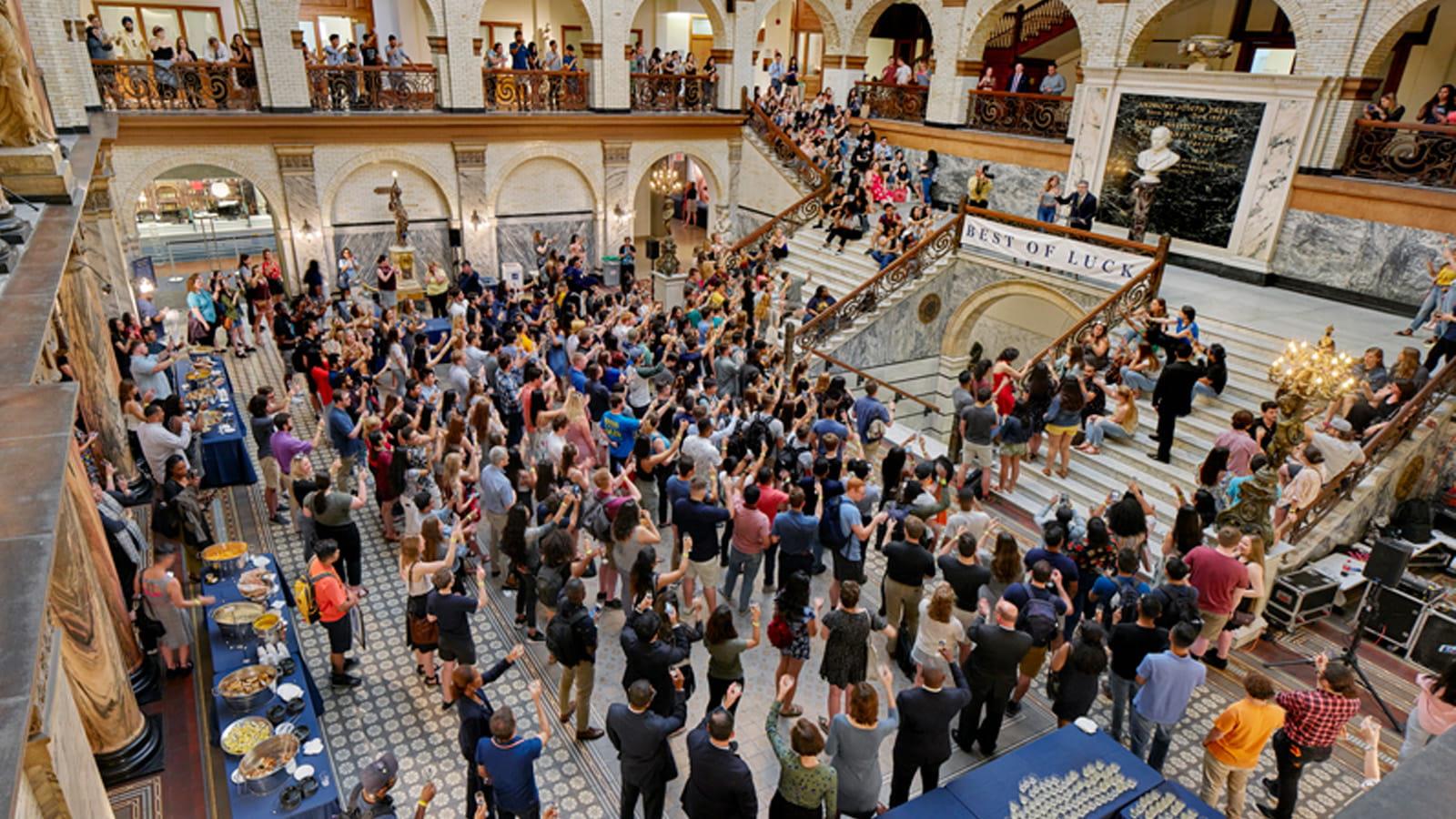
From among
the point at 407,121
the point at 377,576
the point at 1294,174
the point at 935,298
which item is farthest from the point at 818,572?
the point at 407,121

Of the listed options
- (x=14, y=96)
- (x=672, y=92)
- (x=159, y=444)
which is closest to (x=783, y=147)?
(x=672, y=92)

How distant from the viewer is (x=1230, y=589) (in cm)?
694

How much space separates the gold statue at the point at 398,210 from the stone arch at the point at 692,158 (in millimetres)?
5508

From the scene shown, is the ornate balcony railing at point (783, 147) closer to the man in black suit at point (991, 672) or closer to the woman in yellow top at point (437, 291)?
the woman in yellow top at point (437, 291)

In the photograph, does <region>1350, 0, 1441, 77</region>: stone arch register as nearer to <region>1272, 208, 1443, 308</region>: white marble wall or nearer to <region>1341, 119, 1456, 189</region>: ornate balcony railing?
<region>1341, 119, 1456, 189</region>: ornate balcony railing

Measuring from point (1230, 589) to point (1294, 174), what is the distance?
35.5 ft

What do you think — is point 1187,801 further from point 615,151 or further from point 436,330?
point 615,151

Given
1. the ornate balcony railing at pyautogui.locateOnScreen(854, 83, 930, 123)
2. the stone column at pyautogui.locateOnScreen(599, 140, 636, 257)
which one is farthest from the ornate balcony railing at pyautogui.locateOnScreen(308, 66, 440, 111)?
the ornate balcony railing at pyautogui.locateOnScreen(854, 83, 930, 123)

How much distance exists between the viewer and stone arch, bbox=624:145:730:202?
68.9 feet

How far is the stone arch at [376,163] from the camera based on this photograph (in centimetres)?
1770

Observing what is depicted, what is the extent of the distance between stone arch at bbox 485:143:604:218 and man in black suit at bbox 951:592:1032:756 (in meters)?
16.1

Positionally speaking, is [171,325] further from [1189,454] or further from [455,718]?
[1189,454]

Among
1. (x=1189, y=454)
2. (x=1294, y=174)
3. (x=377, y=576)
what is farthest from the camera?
(x=1294, y=174)

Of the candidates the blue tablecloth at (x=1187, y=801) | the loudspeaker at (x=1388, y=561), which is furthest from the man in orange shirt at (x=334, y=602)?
the loudspeaker at (x=1388, y=561)
